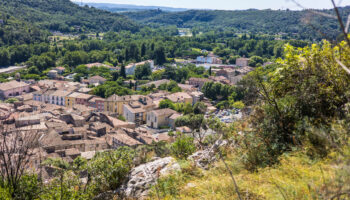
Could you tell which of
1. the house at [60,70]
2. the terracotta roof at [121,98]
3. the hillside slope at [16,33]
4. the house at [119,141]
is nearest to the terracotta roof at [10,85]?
the terracotta roof at [121,98]

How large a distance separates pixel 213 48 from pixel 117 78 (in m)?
37.1

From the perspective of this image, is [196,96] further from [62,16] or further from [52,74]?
[62,16]

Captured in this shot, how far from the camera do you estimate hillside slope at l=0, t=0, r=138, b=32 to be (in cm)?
7606

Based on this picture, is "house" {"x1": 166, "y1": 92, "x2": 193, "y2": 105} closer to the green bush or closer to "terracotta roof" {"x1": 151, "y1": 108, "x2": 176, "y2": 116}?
"terracotta roof" {"x1": 151, "y1": 108, "x2": 176, "y2": 116}

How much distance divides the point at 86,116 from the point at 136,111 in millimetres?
5261

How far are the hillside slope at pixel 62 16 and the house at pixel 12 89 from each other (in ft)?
148

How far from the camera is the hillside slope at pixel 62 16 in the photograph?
250ft

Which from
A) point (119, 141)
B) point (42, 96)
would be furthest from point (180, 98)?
point (119, 141)

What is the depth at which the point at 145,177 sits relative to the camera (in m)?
4.61

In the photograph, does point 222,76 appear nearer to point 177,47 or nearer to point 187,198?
point 177,47

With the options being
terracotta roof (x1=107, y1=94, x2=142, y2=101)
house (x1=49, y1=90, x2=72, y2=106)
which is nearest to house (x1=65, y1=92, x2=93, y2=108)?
house (x1=49, y1=90, x2=72, y2=106)

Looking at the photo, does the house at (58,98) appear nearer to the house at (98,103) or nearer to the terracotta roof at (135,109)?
the house at (98,103)

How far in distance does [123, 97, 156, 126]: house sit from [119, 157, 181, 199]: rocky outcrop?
21683 millimetres

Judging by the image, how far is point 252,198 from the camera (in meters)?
3.08
